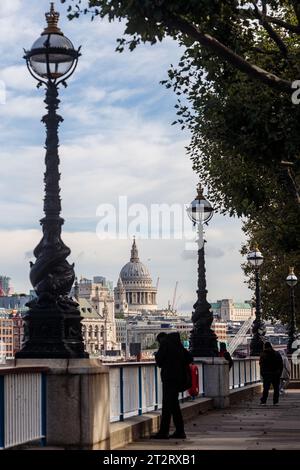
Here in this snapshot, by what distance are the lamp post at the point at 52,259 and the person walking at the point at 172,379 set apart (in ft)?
10.8

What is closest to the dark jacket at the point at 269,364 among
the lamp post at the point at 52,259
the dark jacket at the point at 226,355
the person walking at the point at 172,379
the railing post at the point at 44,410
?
the dark jacket at the point at 226,355

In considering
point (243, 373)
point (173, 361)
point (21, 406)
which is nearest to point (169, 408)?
point (173, 361)

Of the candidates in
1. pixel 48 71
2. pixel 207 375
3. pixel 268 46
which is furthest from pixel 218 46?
pixel 268 46

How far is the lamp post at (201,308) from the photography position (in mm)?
27297

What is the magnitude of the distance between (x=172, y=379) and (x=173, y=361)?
0.96 feet

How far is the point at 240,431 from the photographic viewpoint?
1894 cm

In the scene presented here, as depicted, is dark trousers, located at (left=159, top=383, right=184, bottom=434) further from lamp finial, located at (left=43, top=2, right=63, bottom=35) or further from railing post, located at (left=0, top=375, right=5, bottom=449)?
lamp finial, located at (left=43, top=2, right=63, bottom=35)

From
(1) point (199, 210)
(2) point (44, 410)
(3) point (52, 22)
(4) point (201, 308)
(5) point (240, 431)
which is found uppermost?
(3) point (52, 22)

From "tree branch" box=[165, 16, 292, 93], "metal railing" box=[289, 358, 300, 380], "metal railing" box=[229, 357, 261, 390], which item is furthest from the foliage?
"metal railing" box=[289, 358, 300, 380]

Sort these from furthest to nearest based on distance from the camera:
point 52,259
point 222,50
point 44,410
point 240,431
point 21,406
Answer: point 240,431 → point 222,50 → point 52,259 → point 44,410 → point 21,406

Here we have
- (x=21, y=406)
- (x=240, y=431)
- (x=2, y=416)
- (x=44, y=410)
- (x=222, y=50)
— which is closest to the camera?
(x=2, y=416)

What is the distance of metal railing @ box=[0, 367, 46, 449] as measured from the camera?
1188 cm

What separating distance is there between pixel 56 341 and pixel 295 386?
3233 cm

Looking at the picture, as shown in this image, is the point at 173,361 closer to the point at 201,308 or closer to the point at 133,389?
the point at 133,389
